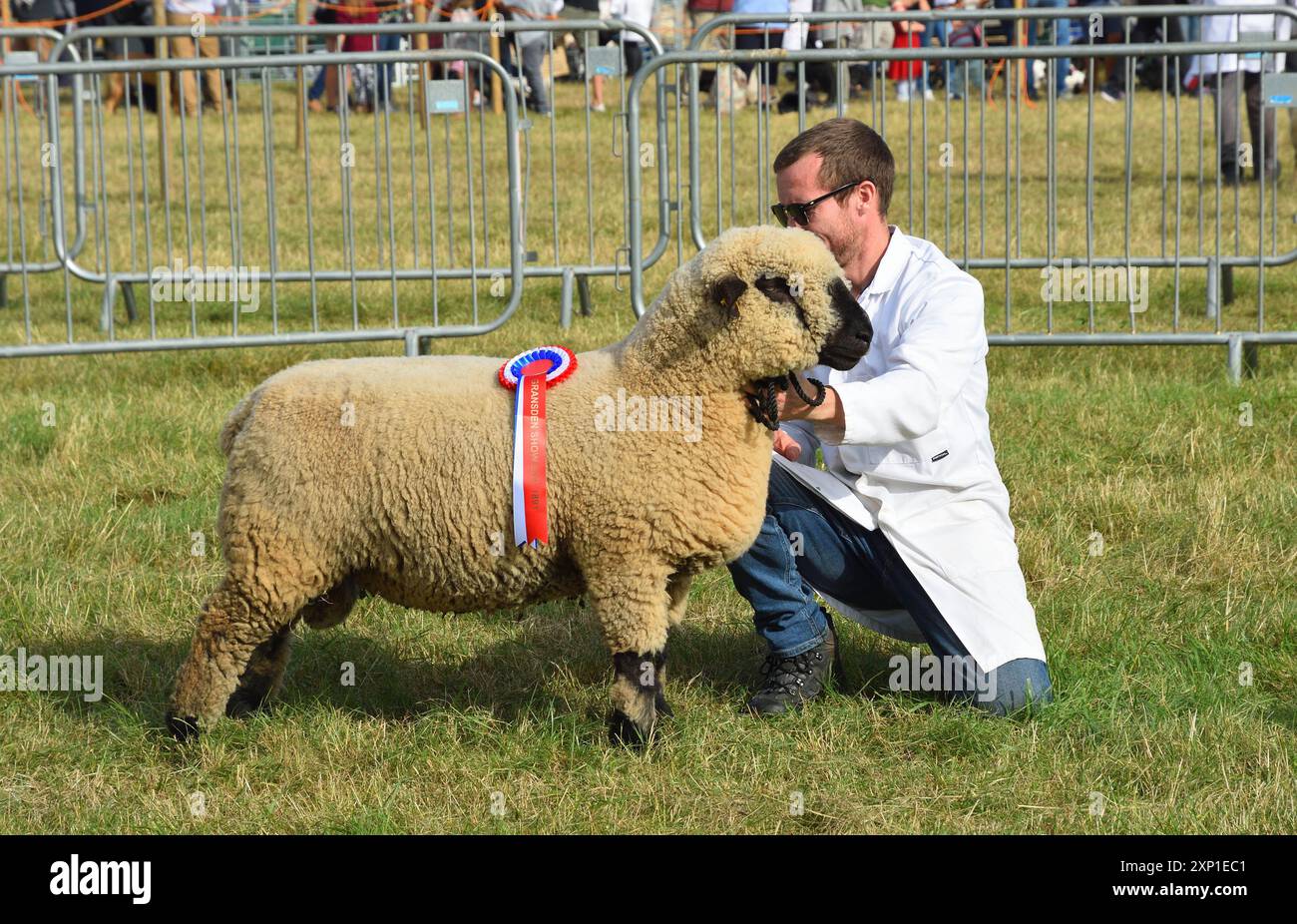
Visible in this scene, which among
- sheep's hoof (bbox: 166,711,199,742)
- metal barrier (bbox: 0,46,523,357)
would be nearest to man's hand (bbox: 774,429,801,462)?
sheep's hoof (bbox: 166,711,199,742)

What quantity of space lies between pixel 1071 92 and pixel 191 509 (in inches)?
635

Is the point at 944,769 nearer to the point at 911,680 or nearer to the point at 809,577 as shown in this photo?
the point at 911,680

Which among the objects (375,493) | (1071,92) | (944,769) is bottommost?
(944,769)

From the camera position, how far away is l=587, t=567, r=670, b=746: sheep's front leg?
145 inches

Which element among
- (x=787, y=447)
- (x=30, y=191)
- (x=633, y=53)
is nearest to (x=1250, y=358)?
(x=787, y=447)

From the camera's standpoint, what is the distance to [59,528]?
5.46m

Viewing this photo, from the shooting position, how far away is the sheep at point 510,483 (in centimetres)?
362

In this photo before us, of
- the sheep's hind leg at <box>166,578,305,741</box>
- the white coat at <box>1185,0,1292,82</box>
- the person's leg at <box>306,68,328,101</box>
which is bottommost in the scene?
the sheep's hind leg at <box>166,578,305,741</box>

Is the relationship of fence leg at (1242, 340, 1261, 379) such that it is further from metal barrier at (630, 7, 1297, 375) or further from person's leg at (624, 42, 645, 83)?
person's leg at (624, 42, 645, 83)

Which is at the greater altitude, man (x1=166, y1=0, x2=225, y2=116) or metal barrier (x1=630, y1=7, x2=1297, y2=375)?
man (x1=166, y1=0, x2=225, y2=116)

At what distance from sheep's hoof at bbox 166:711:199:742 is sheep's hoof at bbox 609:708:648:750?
1098 millimetres

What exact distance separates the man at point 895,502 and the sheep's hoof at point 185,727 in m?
1.48

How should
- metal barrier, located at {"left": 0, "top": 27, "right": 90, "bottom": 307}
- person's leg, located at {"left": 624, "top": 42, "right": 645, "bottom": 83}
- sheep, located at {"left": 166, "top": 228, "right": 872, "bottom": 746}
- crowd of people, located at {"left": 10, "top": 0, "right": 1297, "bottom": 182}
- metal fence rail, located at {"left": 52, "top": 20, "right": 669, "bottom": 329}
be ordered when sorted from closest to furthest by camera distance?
1. sheep, located at {"left": 166, "top": 228, "right": 872, "bottom": 746}
2. metal fence rail, located at {"left": 52, "top": 20, "right": 669, "bottom": 329}
3. metal barrier, located at {"left": 0, "top": 27, "right": 90, "bottom": 307}
4. crowd of people, located at {"left": 10, "top": 0, "right": 1297, "bottom": 182}
5. person's leg, located at {"left": 624, "top": 42, "right": 645, "bottom": 83}

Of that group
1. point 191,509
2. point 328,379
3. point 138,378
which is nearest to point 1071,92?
point 138,378
